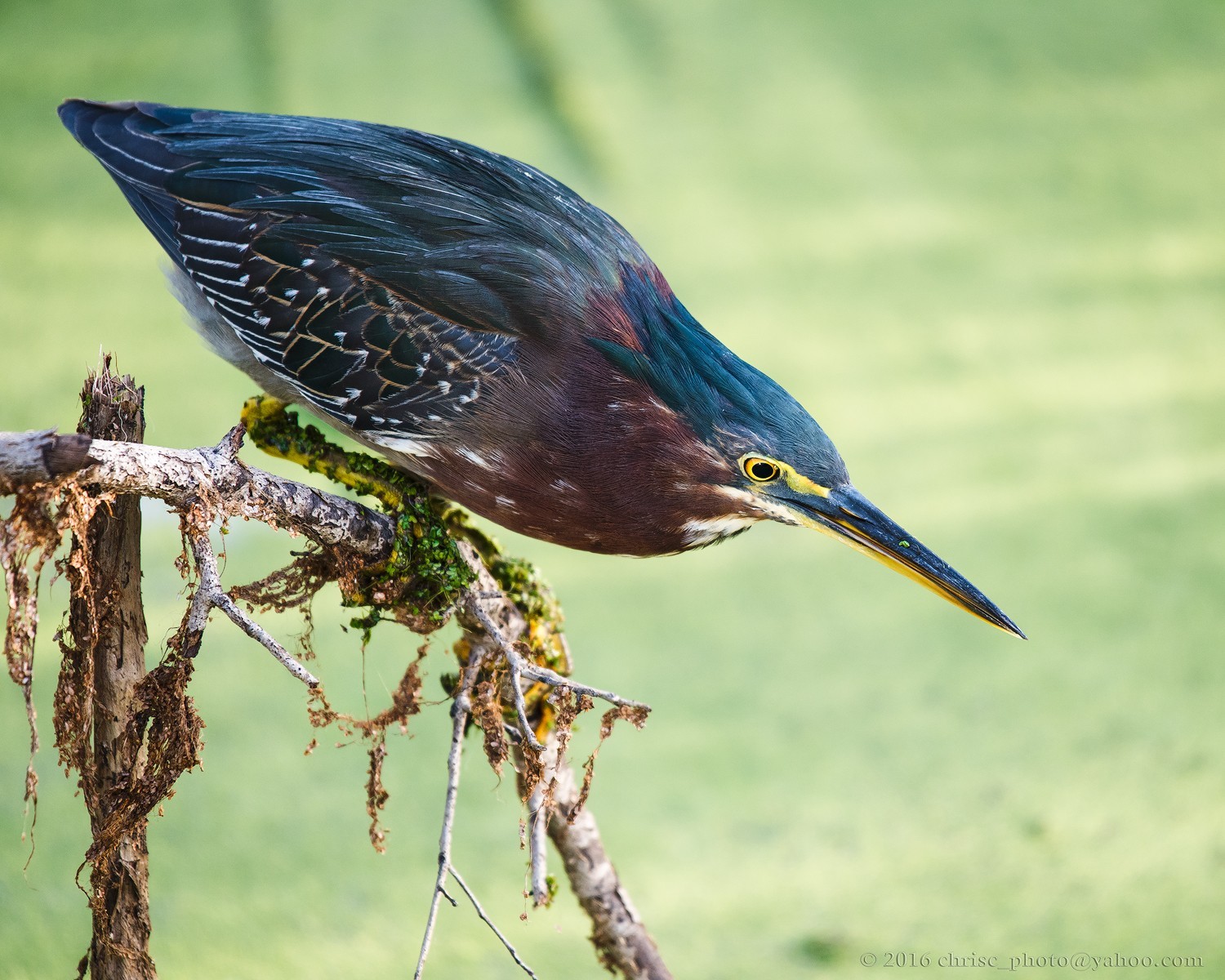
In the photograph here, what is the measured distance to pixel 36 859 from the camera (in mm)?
2217

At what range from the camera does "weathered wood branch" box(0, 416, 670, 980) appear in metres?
1.06

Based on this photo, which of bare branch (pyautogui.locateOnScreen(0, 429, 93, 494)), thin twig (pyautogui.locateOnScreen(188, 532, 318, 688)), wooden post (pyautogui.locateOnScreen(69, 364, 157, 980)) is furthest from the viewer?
wooden post (pyautogui.locateOnScreen(69, 364, 157, 980))

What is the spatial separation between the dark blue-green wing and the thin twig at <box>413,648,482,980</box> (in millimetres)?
305

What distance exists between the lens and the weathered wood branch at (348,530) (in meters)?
1.06

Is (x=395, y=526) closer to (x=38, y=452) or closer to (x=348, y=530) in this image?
(x=348, y=530)

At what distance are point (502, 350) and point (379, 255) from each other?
0.20 meters

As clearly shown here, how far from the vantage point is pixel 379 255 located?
4.87 feet

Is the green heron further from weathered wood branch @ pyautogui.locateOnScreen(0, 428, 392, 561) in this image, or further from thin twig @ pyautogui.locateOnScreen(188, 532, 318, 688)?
thin twig @ pyautogui.locateOnScreen(188, 532, 318, 688)

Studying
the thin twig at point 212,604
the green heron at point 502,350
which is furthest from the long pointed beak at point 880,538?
the thin twig at point 212,604

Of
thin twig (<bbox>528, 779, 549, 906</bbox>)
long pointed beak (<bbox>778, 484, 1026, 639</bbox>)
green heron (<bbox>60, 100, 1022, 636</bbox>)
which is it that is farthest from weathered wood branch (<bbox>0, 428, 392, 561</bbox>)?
long pointed beak (<bbox>778, 484, 1026, 639</bbox>)

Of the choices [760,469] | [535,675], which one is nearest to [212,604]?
[535,675]

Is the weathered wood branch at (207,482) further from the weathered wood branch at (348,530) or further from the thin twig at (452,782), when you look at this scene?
the thin twig at (452,782)

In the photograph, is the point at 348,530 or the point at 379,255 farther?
the point at 379,255

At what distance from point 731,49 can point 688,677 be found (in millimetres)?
2285
